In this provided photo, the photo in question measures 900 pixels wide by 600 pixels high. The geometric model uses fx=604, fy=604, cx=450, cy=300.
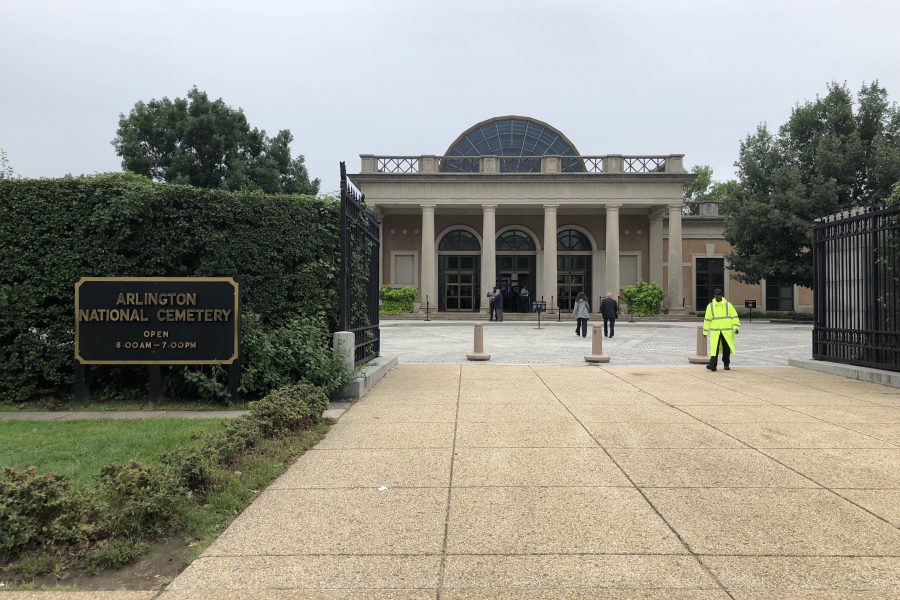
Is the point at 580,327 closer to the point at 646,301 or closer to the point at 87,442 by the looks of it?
the point at 646,301

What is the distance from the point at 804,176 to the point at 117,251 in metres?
35.2

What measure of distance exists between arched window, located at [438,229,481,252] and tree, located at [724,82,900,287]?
53.2 ft

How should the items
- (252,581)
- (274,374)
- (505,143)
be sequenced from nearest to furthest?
(252,581)
(274,374)
(505,143)

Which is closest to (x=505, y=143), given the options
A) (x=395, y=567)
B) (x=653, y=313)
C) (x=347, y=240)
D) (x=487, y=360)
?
(x=653, y=313)

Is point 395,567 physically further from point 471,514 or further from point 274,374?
point 274,374

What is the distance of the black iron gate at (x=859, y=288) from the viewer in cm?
1017

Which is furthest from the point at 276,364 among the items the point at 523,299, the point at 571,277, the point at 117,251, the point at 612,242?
the point at 571,277

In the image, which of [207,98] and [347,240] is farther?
[207,98]

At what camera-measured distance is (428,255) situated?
3794cm

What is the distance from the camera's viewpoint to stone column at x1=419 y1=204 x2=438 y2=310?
3788 cm

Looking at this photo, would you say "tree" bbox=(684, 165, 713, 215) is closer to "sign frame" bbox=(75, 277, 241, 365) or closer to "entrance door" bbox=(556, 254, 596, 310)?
"entrance door" bbox=(556, 254, 596, 310)

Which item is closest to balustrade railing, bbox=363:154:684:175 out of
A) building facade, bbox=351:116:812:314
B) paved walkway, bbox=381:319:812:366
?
building facade, bbox=351:116:812:314

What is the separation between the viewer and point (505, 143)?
43.7 meters

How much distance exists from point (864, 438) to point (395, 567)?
5.17 meters
